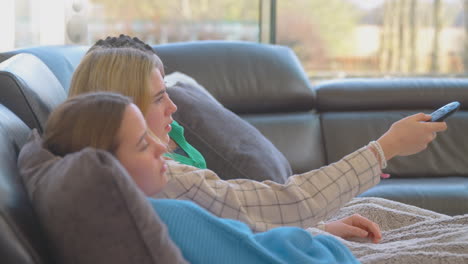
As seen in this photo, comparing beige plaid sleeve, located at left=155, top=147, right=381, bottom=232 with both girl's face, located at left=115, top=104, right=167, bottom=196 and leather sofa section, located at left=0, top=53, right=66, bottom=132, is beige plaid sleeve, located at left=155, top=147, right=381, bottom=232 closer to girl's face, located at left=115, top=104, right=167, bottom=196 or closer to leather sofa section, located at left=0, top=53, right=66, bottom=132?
girl's face, located at left=115, top=104, right=167, bottom=196

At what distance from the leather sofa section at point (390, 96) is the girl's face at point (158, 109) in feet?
6.05

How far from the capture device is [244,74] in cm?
311

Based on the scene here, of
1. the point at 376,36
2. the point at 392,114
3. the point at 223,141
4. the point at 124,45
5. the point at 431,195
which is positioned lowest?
the point at 431,195

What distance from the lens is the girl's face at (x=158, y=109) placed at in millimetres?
1393

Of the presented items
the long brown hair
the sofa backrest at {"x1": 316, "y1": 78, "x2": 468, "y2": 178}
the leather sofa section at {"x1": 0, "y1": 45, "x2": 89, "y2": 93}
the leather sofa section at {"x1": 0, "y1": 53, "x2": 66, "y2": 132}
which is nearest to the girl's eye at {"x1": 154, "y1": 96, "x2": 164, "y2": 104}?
the leather sofa section at {"x1": 0, "y1": 53, "x2": 66, "y2": 132}

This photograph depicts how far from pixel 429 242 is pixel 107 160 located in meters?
0.77

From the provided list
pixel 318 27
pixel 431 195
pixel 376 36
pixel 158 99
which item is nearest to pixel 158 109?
pixel 158 99

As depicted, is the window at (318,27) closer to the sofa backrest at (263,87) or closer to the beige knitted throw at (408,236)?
the sofa backrest at (263,87)

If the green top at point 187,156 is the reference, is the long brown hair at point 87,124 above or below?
above

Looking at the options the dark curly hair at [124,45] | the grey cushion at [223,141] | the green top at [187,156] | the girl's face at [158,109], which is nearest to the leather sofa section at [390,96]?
the grey cushion at [223,141]

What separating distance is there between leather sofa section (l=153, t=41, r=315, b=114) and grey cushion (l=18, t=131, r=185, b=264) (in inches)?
81.9

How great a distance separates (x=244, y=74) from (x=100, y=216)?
2.24 metres

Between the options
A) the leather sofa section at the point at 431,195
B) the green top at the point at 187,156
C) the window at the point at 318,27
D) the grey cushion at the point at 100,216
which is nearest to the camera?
the grey cushion at the point at 100,216

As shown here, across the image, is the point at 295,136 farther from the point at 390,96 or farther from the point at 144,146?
the point at 144,146
